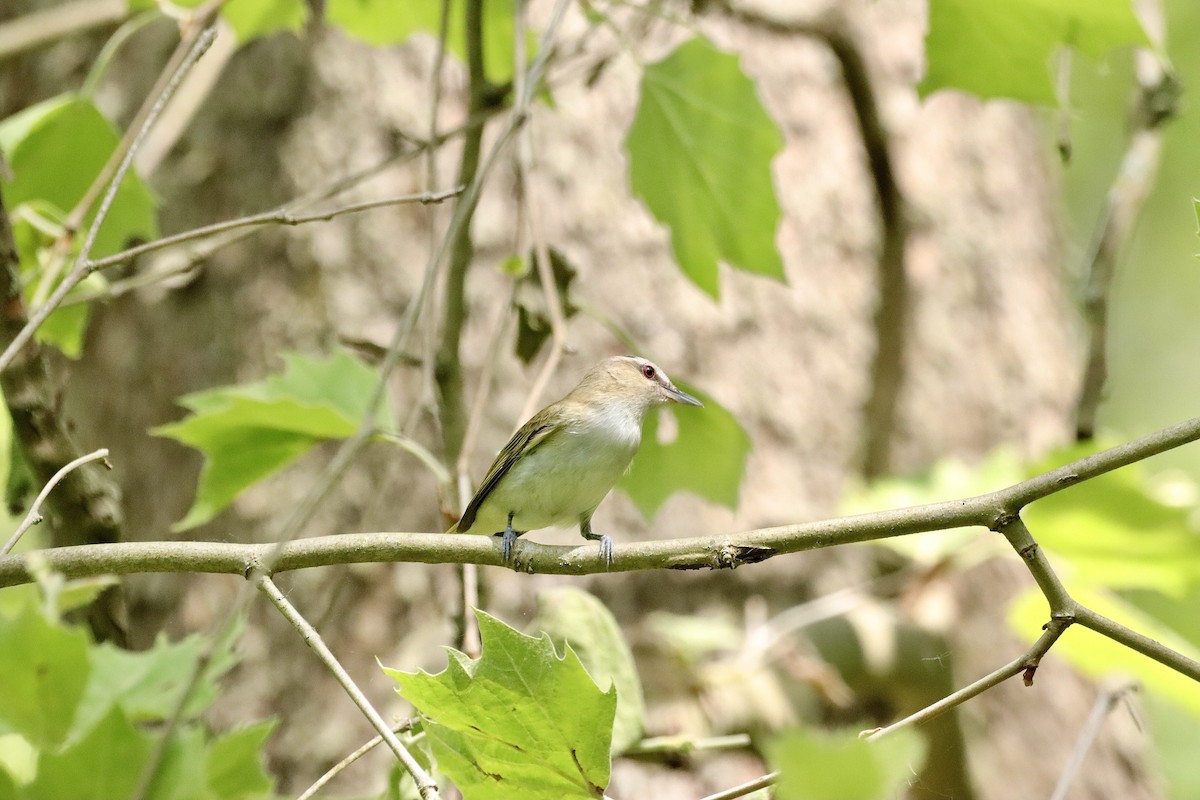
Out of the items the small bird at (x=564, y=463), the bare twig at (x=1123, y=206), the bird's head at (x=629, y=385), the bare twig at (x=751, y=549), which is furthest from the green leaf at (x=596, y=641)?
the bare twig at (x=1123, y=206)

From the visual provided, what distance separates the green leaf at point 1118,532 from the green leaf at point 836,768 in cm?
227

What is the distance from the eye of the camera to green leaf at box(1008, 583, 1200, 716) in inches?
108

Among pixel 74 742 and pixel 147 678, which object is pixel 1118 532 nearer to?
pixel 147 678

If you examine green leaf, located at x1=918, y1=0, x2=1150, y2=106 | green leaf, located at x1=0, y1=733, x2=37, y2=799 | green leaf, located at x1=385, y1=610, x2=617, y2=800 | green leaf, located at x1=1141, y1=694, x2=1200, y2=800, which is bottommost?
green leaf, located at x1=1141, y1=694, x2=1200, y2=800

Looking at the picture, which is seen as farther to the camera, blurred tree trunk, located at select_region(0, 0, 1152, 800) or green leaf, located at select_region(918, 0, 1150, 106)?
blurred tree trunk, located at select_region(0, 0, 1152, 800)

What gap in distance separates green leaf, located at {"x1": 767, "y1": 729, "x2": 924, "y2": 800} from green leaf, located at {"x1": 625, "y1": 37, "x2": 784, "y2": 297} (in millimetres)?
1749

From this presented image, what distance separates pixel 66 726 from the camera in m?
1.16

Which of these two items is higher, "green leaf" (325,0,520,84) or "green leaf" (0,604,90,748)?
"green leaf" (325,0,520,84)

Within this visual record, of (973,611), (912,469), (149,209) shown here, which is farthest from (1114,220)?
(149,209)

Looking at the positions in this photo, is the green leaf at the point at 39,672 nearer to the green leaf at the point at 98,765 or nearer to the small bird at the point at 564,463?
the green leaf at the point at 98,765

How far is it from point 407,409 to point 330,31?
4.19ft

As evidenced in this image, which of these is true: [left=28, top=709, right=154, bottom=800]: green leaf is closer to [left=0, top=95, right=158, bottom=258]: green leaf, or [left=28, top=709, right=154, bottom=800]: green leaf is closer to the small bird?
the small bird

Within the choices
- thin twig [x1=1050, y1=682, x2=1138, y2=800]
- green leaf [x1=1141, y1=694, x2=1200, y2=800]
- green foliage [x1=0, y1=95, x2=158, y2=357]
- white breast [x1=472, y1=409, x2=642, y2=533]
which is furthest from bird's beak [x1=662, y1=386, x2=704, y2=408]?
green leaf [x1=1141, y1=694, x2=1200, y2=800]

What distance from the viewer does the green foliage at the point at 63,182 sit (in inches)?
90.5
